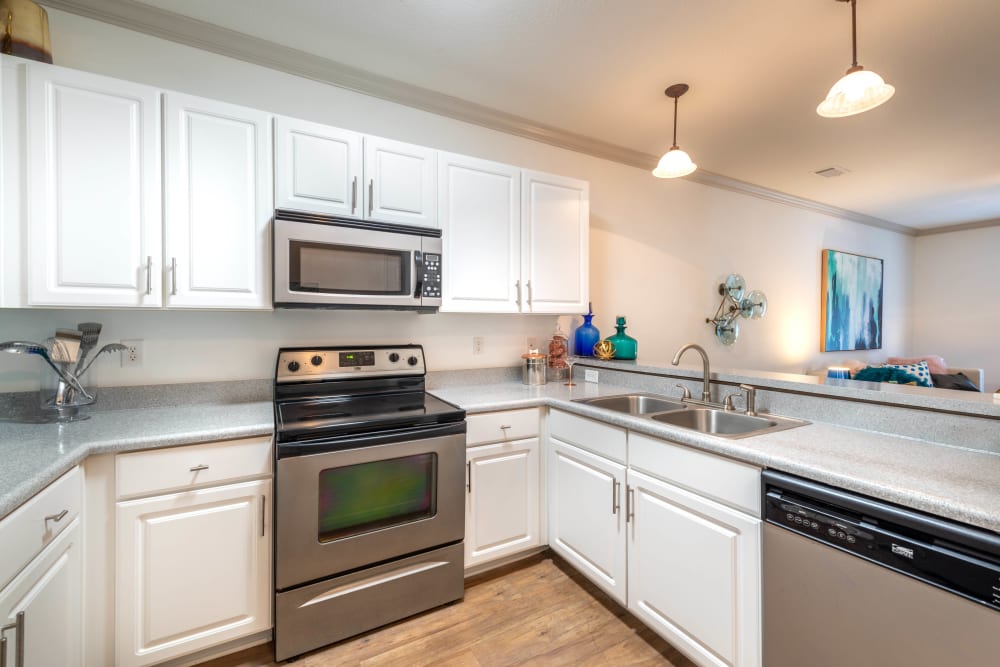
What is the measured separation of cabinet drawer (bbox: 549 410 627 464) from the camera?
178 cm

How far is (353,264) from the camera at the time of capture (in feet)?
6.28

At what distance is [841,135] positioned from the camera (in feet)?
9.72

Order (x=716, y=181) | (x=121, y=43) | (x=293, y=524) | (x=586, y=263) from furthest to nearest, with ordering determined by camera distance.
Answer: (x=716, y=181)
(x=586, y=263)
(x=121, y=43)
(x=293, y=524)

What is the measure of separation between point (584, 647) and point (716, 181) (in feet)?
12.1

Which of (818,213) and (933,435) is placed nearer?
(933,435)

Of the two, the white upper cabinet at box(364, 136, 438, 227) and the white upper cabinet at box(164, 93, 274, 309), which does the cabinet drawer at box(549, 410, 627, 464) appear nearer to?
the white upper cabinet at box(364, 136, 438, 227)

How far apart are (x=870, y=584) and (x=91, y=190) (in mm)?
2654

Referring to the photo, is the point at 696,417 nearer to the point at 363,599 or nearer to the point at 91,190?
the point at 363,599

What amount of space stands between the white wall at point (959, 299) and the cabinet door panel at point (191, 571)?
764cm

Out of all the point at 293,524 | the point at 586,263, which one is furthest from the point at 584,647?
the point at 586,263

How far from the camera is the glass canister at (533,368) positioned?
2.57m

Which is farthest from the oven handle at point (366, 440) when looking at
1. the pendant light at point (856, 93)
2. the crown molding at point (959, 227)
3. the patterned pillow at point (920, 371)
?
the crown molding at point (959, 227)

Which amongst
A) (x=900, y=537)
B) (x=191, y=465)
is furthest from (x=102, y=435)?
(x=900, y=537)

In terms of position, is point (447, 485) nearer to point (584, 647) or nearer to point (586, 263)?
point (584, 647)
